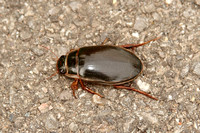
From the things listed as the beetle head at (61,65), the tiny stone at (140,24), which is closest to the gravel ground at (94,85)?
the tiny stone at (140,24)

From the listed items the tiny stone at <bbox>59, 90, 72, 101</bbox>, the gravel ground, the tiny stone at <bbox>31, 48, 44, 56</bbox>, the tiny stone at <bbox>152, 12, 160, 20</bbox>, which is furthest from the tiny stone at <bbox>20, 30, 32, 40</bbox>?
the tiny stone at <bbox>152, 12, 160, 20</bbox>

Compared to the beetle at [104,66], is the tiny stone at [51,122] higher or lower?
lower

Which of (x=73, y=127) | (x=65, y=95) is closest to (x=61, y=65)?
(x=65, y=95)

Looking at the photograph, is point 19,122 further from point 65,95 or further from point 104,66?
point 104,66

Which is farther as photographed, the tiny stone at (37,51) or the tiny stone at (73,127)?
the tiny stone at (37,51)

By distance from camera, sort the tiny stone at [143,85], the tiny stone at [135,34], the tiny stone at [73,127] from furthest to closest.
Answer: the tiny stone at [135,34] → the tiny stone at [143,85] → the tiny stone at [73,127]

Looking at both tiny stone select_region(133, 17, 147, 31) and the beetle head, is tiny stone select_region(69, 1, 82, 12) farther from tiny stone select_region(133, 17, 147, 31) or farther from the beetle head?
tiny stone select_region(133, 17, 147, 31)

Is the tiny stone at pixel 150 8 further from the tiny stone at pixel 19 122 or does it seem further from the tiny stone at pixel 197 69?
the tiny stone at pixel 19 122
